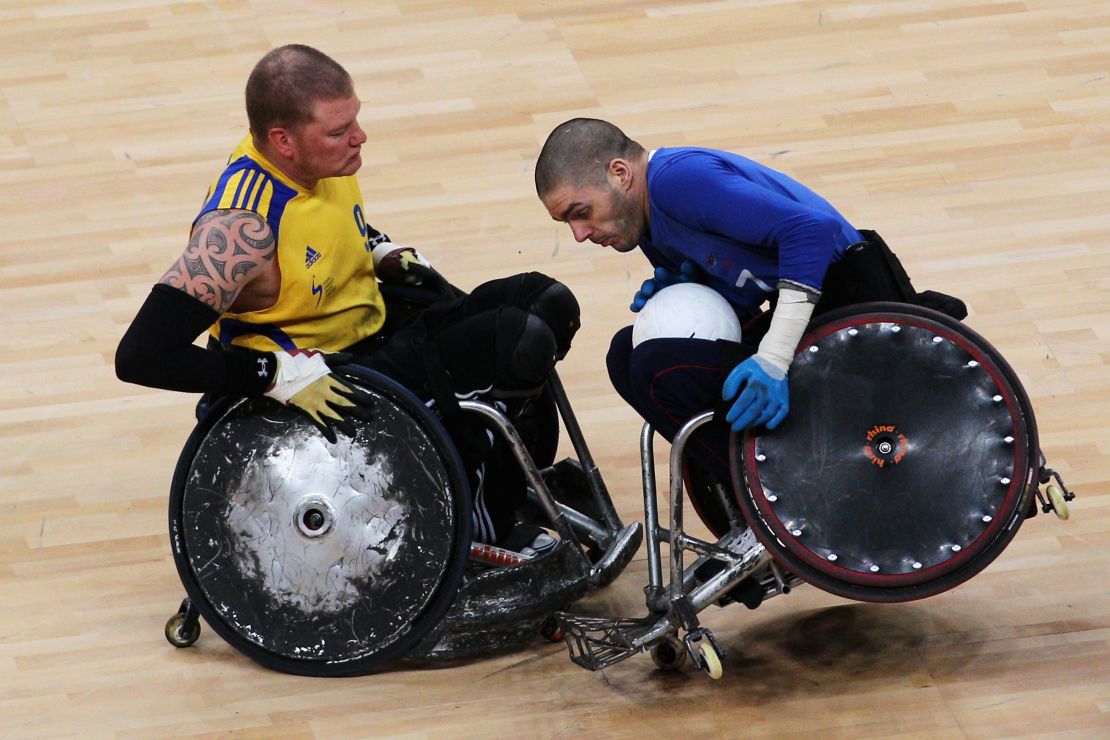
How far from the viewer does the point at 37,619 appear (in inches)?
152

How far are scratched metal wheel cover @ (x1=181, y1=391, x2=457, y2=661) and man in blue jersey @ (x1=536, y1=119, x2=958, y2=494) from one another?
489 millimetres

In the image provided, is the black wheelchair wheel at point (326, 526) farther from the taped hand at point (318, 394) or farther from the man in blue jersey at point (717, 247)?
the man in blue jersey at point (717, 247)

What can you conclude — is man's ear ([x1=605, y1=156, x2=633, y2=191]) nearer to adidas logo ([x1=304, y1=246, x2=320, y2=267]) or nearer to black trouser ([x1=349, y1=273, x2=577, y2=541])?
black trouser ([x1=349, y1=273, x2=577, y2=541])

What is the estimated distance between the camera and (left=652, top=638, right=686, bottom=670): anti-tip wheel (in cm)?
354

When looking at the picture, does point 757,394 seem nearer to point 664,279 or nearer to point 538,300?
point 664,279

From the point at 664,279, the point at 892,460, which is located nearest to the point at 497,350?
the point at 664,279

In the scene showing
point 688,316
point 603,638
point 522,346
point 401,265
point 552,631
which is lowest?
point 552,631

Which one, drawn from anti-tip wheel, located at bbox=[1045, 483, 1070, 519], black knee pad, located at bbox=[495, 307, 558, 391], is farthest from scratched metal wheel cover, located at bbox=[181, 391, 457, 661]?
anti-tip wheel, located at bbox=[1045, 483, 1070, 519]

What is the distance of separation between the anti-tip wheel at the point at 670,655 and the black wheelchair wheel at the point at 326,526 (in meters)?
0.44

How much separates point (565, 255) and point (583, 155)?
65.1 inches

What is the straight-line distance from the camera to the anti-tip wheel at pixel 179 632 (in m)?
3.72

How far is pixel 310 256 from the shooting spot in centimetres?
352

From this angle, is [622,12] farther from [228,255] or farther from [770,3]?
[228,255]

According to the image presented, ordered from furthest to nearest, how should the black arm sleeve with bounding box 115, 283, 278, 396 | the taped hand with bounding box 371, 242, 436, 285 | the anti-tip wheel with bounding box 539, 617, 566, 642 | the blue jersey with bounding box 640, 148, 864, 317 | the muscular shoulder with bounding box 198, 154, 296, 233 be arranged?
the taped hand with bounding box 371, 242, 436, 285 < the anti-tip wheel with bounding box 539, 617, 566, 642 < the muscular shoulder with bounding box 198, 154, 296, 233 < the black arm sleeve with bounding box 115, 283, 278, 396 < the blue jersey with bounding box 640, 148, 864, 317
